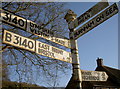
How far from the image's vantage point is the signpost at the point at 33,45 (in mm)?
2248

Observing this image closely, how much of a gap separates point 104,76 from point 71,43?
3.77 feet

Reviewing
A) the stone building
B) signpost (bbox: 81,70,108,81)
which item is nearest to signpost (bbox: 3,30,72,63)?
signpost (bbox: 81,70,108,81)

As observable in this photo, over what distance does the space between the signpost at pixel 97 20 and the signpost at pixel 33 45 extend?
0.62 m

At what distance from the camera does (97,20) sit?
3.33m

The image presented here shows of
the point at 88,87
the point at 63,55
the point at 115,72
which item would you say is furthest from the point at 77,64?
the point at 115,72

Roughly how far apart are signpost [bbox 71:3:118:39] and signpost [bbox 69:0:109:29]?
0.37ft

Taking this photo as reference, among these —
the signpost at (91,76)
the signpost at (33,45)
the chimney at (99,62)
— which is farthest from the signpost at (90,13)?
the chimney at (99,62)

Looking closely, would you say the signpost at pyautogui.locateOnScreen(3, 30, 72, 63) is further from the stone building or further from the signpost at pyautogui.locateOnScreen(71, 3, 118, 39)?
the stone building

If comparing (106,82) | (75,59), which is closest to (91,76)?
(75,59)

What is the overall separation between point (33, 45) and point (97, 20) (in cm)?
170

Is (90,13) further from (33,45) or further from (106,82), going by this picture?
(106,82)

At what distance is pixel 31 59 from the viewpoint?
7320 mm

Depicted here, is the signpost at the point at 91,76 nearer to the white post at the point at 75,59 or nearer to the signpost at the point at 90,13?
the white post at the point at 75,59

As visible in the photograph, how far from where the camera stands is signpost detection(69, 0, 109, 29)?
3343 millimetres
